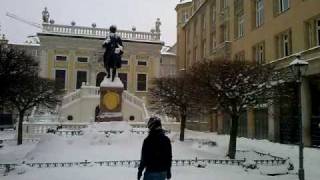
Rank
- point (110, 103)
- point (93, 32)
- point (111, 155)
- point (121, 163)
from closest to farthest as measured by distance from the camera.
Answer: point (121, 163) < point (111, 155) < point (110, 103) < point (93, 32)

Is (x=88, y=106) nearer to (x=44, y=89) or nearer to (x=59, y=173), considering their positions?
(x=44, y=89)

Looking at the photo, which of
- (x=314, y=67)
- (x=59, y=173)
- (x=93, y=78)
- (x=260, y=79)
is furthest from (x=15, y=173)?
(x=93, y=78)

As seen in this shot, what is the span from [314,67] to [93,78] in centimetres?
3807

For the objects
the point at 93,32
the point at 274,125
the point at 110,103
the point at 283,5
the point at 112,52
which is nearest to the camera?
the point at 110,103

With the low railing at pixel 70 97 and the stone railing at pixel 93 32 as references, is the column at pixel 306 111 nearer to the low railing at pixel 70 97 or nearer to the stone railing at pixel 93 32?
the low railing at pixel 70 97

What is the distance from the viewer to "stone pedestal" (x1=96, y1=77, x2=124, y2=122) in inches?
951

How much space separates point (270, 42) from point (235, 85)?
1354 centimetres

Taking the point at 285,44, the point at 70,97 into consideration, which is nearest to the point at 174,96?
the point at 285,44

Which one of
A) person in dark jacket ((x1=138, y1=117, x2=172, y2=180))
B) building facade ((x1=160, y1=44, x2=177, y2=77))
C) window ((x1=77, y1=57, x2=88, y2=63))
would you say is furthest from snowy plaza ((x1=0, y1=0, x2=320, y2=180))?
building facade ((x1=160, y1=44, x2=177, y2=77))

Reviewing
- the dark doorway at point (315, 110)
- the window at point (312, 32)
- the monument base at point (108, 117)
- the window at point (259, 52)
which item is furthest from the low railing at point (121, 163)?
the window at point (259, 52)

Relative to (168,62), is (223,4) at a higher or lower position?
lower

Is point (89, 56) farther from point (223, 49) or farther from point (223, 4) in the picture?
point (223, 49)

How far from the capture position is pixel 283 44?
2842 centimetres

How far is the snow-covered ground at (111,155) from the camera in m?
13.5
